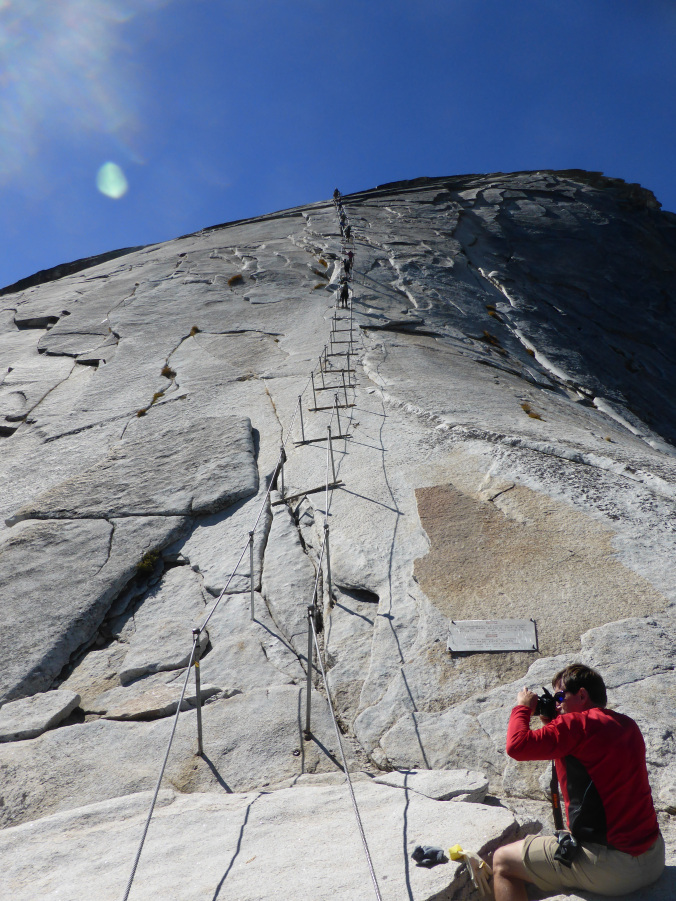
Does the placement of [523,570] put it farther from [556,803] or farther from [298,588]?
[556,803]

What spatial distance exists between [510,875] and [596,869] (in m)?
0.36

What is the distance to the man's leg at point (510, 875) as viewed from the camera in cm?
290

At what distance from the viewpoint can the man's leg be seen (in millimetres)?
2904

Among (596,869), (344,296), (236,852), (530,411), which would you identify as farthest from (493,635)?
(344,296)

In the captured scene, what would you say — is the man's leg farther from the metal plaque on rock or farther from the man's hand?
the metal plaque on rock

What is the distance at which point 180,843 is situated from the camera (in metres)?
3.37

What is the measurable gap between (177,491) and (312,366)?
4.19 metres

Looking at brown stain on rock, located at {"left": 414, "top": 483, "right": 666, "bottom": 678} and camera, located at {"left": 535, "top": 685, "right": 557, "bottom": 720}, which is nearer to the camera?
camera, located at {"left": 535, "top": 685, "right": 557, "bottom": 720}

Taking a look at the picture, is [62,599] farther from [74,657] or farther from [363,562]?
[363,562]

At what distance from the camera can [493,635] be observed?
4.70 metres

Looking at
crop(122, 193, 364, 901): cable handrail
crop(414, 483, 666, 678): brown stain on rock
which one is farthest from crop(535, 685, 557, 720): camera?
crop(414, 483, 666, 678): brown stain on rock

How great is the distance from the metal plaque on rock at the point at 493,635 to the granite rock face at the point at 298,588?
0.28 ft

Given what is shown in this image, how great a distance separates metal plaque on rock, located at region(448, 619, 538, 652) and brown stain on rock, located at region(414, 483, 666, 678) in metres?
0.06

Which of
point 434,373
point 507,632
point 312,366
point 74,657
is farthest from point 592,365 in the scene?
point 74,657
